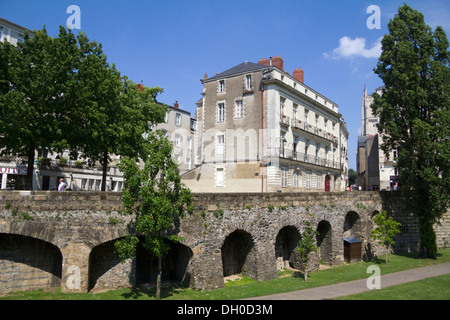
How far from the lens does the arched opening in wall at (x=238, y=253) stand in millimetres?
18438

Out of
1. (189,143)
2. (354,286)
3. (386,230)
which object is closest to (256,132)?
(386,230)

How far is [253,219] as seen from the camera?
18.4m

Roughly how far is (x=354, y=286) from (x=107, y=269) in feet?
39.8

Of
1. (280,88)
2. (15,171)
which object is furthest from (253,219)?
(15,171)

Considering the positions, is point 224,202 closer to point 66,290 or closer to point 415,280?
point 66,290

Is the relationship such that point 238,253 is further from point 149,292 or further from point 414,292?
point 414,292

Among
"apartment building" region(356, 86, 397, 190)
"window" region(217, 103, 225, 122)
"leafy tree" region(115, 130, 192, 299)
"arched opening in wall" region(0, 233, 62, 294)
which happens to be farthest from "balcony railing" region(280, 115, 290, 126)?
"arched opening in wall" region(0, 233, 62, 294)

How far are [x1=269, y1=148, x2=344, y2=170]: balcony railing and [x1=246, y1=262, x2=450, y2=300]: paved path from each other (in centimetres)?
1470

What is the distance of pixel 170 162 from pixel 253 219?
21.0 feet

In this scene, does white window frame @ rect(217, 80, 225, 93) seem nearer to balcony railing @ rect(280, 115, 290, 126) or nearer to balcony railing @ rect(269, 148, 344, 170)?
balcony railing @ rect(280, 115, 290, 126)

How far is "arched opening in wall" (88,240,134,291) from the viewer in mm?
15031

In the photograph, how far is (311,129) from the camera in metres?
38.1

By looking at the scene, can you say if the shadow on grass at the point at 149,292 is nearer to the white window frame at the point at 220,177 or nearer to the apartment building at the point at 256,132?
the apartment building at the point at 256,132
